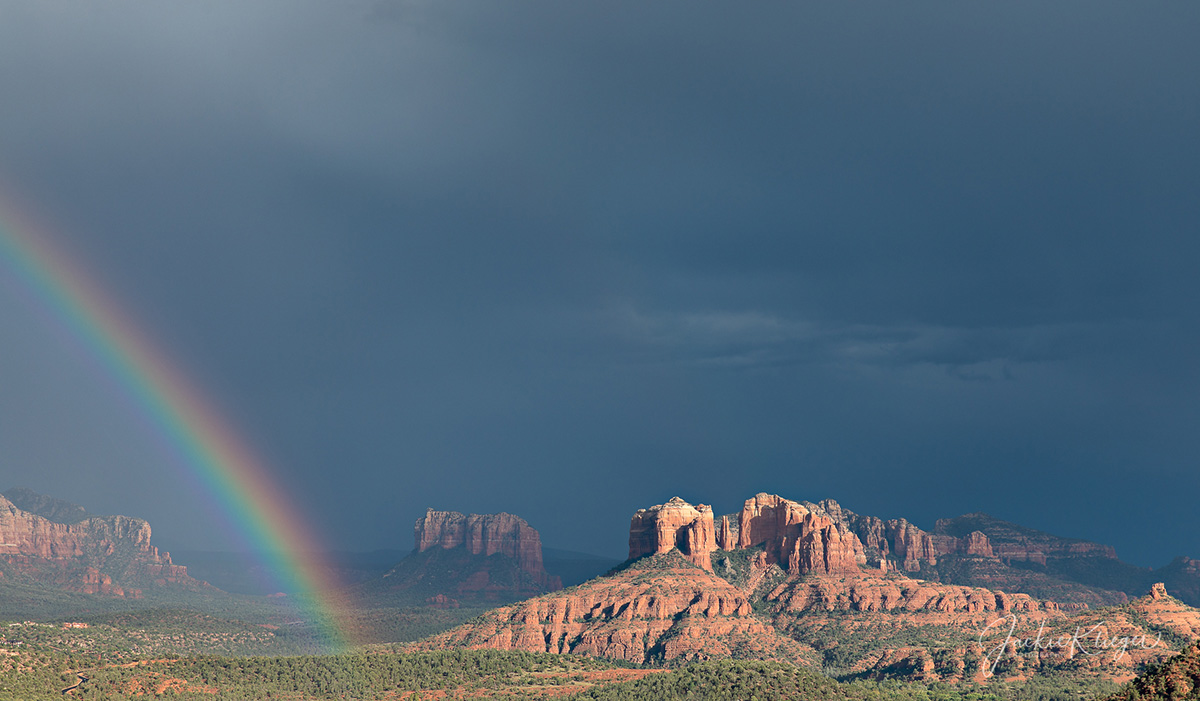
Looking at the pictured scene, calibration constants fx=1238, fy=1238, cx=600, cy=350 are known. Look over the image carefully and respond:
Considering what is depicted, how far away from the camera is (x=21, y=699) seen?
151 m

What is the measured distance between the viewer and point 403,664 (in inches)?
7643

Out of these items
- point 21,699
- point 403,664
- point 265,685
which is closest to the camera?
point 21,699

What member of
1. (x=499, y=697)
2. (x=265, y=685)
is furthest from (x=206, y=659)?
(x=499, y=697)

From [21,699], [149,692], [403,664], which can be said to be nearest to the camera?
[21,699]

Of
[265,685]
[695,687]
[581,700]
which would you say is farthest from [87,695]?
[695,687]

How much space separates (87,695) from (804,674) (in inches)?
3829

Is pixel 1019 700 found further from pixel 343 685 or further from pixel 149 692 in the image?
pixel 149 692

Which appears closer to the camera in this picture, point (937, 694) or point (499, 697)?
point (499, 697)

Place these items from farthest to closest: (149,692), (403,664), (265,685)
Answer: (403,664) → (265,685) → (149,692)

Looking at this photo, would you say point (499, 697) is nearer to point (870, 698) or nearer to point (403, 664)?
point (403, 664)

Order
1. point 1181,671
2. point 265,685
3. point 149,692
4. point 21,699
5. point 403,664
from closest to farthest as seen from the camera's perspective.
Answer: point 1181,671 → point 21,699 → point 149,692 → point 265,685 → point 403,664

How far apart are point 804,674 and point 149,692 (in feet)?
296

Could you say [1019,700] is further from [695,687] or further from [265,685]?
[265,685]

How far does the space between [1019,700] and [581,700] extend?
74.2 m
